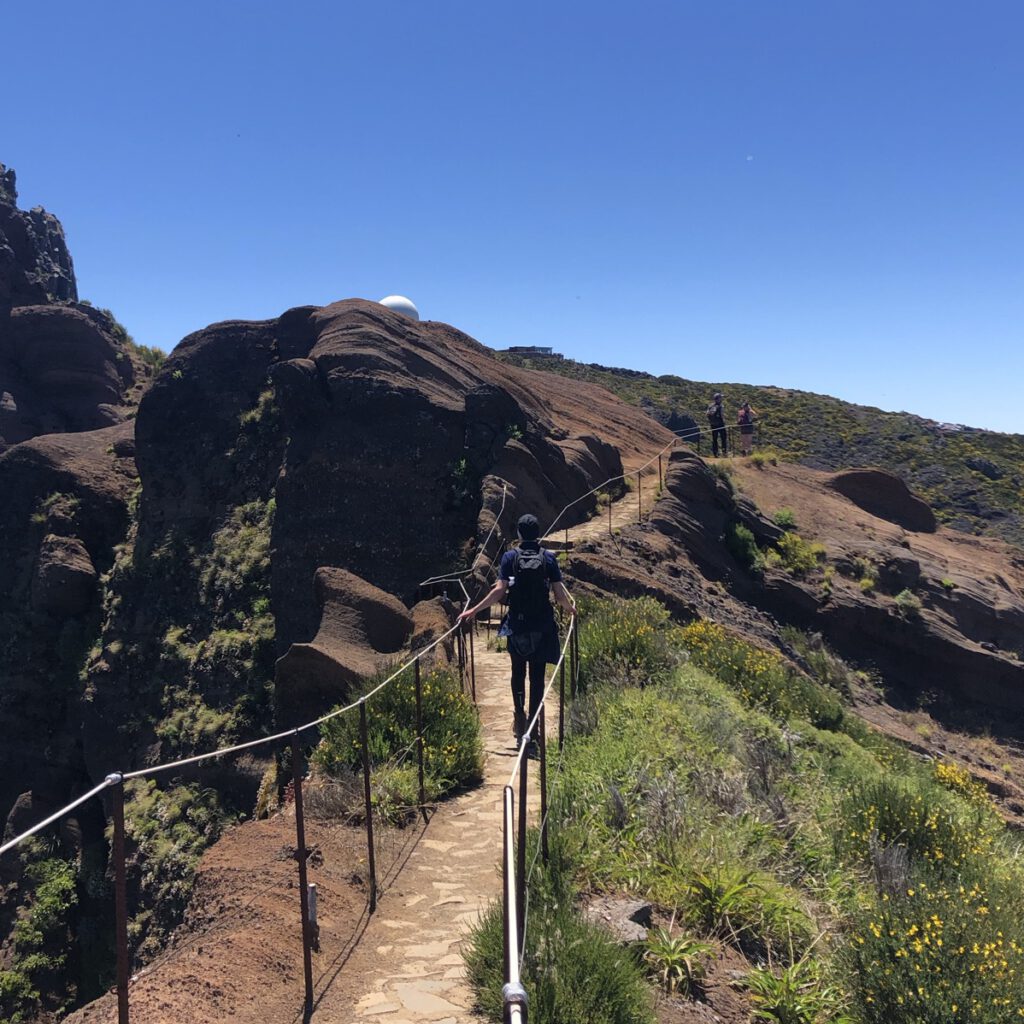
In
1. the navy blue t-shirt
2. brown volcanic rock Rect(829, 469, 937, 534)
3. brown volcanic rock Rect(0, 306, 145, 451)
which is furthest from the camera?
brown volcanic rock Rect(0, 306, 145, 451)

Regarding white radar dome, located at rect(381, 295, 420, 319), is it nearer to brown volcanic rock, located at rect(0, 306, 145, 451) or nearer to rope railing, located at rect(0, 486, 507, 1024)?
brown volcanic rock, located at rect(0, 306, 145, 451)

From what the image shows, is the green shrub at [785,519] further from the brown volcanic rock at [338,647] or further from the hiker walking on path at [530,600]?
the hiker walking on path at [530,600]

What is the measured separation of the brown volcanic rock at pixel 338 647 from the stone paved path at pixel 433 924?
3102 millimetres

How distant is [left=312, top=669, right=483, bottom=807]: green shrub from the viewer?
7.42m

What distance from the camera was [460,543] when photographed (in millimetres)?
16844

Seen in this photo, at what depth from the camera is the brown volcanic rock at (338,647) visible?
34.8 feet

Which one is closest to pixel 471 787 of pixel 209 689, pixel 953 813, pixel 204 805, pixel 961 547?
pixel 953 813

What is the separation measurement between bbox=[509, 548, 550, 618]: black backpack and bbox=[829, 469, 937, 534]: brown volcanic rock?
75.4 ft

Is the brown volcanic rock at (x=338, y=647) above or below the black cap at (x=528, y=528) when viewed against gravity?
below

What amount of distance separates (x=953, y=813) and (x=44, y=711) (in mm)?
17880

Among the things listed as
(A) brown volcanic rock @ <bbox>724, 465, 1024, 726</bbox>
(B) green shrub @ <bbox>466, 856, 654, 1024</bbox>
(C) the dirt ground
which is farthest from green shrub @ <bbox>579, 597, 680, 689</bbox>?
(A) brown volcanic rock @ <bbox>724, 465, 1024, 726</bbox>

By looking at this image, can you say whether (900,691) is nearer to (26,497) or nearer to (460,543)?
(460,543)

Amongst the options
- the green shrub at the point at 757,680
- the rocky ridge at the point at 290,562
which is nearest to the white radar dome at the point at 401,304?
the rocky ridge at the point at 290,562

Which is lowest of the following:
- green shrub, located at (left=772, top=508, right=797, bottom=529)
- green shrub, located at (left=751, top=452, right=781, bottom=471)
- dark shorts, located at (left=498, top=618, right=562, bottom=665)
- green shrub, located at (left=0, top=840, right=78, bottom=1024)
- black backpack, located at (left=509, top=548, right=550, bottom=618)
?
green shrub, located at (left=0, top=840, right=78, bottom=1024)
